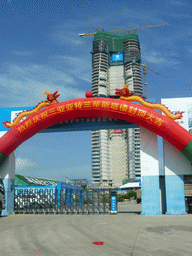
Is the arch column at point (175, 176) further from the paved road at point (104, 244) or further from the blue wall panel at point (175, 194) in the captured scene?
the paved road at point (104, 244)

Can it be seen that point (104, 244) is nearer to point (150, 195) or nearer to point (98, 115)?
point (150, 195)

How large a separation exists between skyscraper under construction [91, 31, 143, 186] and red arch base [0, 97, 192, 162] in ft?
343

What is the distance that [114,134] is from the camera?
12888cm

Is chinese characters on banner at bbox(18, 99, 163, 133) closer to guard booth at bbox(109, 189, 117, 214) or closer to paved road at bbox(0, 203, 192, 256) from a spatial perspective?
guard booth at bbox(109, 189, 117, 214)

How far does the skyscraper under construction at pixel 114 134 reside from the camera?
12488 centimetres

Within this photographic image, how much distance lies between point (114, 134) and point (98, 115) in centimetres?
11092

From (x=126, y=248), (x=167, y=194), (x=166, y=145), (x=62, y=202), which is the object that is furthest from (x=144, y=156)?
(x=126, y=248)

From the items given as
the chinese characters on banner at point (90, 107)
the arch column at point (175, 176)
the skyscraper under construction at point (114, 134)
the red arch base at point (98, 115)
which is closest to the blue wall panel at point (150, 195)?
the arch column at point (175, 176)

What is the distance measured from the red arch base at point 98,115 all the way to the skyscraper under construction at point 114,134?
104567 mm

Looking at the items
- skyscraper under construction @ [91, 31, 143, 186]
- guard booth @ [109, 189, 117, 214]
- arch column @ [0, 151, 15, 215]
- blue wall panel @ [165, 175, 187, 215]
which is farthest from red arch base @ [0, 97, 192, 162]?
skyscraper under construction @ [91, 31, 143, 186]

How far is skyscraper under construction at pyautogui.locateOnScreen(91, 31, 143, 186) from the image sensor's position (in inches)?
4916

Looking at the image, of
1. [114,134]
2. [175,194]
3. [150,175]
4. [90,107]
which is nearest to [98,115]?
[90,107]

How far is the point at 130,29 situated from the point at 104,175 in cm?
7778

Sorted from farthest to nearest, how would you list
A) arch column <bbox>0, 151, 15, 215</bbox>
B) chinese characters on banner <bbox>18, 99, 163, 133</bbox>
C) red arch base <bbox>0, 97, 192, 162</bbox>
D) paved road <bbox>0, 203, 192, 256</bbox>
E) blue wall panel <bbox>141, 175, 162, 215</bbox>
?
arch column <bbox>0, 151, 15, 215</bbox> → blue wall panel <bbox>141, 175, 162, 215</bbox> → chinese characters on banner <bbox>18, 99, 163, 133</bbox> → red arch base <bbox>0, 97, 192, 162</bbox> → paved road <bbox>0, 203, 192, 256</bbox>
